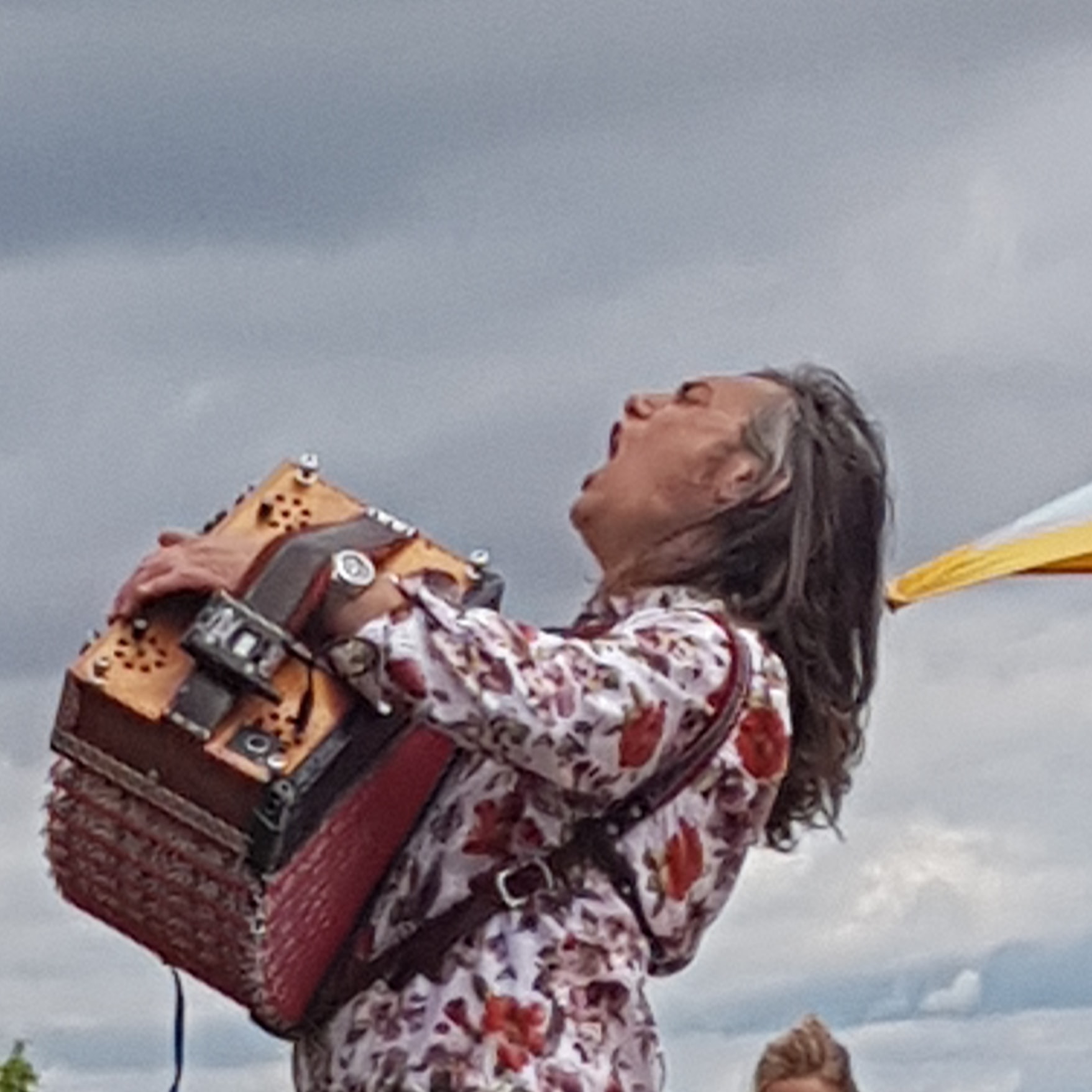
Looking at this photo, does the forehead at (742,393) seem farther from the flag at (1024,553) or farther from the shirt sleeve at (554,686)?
the flag at (1024,553)

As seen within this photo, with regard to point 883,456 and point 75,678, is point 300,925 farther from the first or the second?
point 883,456

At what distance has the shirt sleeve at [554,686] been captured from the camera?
512 centimetres

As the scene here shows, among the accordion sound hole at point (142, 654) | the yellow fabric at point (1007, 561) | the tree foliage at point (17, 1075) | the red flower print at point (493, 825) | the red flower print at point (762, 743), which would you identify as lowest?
the tree foliage at point (17, 1075)

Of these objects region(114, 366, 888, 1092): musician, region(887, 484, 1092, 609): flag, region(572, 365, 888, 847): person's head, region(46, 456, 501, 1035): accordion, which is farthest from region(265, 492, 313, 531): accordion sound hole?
region(887, 484, 1092, 609): flag

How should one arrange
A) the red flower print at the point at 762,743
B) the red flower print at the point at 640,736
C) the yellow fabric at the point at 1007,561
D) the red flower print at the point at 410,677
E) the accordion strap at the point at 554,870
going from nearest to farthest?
the red flower print at the point at 410,677 < the red flower print at the point at 640,736 < the accordion strap at the point at 554,870 < the red flower print at the point at 762,743 < the yellow fabric at the point at 1007,561

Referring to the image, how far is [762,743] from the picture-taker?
18.1 feet

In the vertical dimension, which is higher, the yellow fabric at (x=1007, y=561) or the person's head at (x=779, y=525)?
the person's head at (x=779, y=525)

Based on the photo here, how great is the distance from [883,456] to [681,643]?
59 centimetres

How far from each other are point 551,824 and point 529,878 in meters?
0.07

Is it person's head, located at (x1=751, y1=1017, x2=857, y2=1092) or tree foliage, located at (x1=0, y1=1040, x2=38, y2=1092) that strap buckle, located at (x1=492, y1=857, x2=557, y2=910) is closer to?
person's head, located at (x1=751, y1=1017, x2=857, y2=1092)

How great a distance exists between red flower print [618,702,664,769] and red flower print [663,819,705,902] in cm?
23

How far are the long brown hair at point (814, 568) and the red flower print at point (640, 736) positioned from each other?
0.35 m

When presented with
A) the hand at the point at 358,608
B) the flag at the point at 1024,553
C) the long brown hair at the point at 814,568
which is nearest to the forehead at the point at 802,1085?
the flag at the point at 1024,553

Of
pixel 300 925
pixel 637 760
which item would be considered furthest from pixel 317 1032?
pixel 637 760
